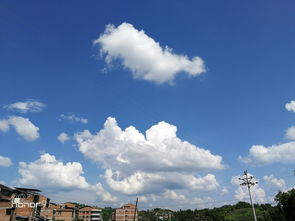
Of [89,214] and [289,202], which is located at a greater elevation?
[89,214]

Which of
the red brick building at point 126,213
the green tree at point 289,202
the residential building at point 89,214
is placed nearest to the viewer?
the green tree at point 289,202

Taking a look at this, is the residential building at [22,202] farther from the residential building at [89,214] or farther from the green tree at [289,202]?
the residential building at [89,214]

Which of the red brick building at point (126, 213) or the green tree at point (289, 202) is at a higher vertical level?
the red brick building at point (126, 213)

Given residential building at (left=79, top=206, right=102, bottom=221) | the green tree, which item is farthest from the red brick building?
the green tree

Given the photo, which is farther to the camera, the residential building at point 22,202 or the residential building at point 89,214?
the residential building at point 89,214

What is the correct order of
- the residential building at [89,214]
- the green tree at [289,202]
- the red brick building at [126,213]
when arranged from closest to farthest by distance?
the green tree at [289,202], the residential building at [89,214], the red brick building at [126,213]

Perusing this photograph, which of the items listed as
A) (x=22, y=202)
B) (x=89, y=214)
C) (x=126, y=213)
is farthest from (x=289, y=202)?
(x=89, y=214)

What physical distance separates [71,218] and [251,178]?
88266 millimetres

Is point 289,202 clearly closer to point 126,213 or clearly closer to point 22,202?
point 22,202

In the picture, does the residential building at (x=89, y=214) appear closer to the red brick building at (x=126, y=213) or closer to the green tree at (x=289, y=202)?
the red brick building at (x=126, y=213)

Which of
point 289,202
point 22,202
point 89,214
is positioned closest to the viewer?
point 289,202

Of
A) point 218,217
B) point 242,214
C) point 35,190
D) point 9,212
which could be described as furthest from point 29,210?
point 242,214

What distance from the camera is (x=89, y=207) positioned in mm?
162250

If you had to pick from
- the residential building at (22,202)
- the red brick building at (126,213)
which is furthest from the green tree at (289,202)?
the red brick building at (126,213)
